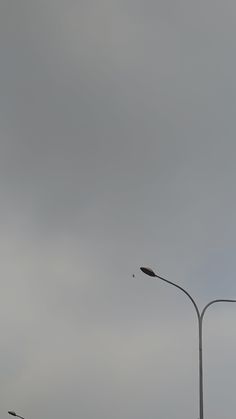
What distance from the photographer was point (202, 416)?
27062 mm

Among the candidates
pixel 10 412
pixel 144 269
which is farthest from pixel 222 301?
pixel 10 412

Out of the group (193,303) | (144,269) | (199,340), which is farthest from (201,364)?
(144,269)

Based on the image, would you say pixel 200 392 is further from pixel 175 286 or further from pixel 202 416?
pixel 175 286

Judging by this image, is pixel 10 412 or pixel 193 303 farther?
pixel 10 412

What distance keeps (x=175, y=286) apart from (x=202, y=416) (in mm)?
6334

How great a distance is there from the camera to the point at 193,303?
29453 millimetres

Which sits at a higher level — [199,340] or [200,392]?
[199,340]

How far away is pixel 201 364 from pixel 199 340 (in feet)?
3.62

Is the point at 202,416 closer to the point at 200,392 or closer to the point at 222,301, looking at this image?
the point at 200,392

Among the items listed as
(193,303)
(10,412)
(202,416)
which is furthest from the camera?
(10,412)

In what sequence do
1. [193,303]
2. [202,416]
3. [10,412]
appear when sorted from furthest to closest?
[10,412], [193,303], [202,416]

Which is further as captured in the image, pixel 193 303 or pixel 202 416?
pixel 193 303

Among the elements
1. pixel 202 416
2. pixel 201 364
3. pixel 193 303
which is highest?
pixel 193 303

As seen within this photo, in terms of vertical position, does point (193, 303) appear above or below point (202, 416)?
above
